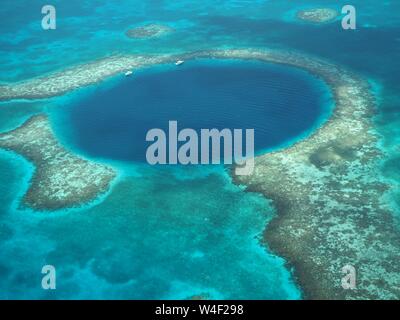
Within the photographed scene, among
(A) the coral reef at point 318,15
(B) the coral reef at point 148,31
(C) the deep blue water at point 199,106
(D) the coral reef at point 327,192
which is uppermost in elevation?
(A) the coral reef at point 318,15

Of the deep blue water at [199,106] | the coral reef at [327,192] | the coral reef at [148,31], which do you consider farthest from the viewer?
the coral reef at [148,31]

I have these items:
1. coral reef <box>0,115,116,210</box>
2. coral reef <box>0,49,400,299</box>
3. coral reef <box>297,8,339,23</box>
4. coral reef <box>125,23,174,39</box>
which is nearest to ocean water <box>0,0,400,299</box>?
coral reef <box>0,115,116,210</box>

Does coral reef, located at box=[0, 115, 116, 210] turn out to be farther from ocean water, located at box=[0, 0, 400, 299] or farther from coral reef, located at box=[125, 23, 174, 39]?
coral reef, located at box=[125, 23, 174, 39]

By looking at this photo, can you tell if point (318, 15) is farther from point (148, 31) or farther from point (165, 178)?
point (165, 178)

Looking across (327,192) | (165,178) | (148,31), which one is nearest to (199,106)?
(165,178)

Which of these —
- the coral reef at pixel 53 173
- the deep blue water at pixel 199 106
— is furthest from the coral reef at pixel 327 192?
the deep blue water at pixel 199 106

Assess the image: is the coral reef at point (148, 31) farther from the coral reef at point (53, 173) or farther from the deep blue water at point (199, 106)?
the coral reef at point (53, 173)
